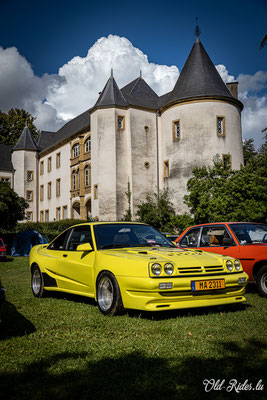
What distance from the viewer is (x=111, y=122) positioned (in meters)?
37.5

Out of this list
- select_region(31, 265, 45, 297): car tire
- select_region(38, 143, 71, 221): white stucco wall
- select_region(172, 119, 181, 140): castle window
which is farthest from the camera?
select_region(38, 143, 71, 221): white stucco wall

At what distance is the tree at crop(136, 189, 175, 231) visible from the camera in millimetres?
33906

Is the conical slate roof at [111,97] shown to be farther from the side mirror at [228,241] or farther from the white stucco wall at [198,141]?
the side mirror at [228,241]

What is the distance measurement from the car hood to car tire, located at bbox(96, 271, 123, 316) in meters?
0.39

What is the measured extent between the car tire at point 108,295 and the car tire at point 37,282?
2.11m

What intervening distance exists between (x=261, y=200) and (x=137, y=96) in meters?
22.0

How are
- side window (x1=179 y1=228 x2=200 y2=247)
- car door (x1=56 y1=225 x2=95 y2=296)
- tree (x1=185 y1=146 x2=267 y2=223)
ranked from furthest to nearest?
1. tree (x1=185 y1=146 x2=267 y2=223)
2. side window (x1=179 y1=228 x2=200 y2=247)
3. car door (x1=56 y1=225 x2=95 y2=296)

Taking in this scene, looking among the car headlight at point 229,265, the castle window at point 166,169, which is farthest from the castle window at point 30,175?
the car headlight at point 229,265

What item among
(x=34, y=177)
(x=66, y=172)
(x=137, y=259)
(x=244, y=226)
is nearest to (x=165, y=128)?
(x=66, y=172)

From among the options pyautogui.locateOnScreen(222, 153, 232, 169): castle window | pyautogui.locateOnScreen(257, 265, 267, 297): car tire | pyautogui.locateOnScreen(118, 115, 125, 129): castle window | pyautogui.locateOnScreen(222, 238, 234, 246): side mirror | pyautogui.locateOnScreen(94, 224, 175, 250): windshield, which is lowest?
pyautogui.locateOnScreen(257, 265, 267, 297): car tire

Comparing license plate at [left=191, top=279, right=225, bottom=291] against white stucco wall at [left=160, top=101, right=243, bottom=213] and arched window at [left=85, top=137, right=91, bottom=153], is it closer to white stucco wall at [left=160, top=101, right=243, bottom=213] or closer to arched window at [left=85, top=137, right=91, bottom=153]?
white stucco wall at [left=160, top=101, right=243, bottom=213]

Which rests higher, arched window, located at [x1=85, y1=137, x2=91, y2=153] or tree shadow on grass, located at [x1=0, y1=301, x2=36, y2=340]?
arched window, located at [x1=85, y1=137, x2=91, y2=153]

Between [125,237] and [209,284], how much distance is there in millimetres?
1965

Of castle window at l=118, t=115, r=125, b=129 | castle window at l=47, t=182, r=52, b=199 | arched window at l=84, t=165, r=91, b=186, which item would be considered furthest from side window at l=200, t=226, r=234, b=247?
castle window at l=47, t=182, r=52, b=199
